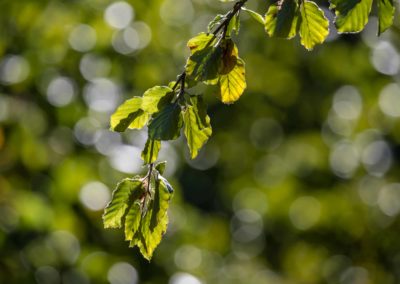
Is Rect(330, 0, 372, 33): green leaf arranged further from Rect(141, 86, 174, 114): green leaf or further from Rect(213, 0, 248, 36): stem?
Rect(141, 86, 174, 114): green leaf

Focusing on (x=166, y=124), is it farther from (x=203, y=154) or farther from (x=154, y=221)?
(x=203, y=154)

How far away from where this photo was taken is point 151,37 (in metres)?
5.12

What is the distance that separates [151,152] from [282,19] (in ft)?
0.73

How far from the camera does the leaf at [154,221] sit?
1104 millimetres

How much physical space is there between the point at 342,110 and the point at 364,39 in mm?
577

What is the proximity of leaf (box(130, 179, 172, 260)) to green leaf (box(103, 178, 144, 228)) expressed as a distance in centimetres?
3

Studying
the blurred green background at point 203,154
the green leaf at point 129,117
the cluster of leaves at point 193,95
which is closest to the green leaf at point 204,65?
the cluster of leaves at point 193,95

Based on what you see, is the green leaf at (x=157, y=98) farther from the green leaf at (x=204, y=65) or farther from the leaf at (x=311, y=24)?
the leaf at (x=311, y=24)

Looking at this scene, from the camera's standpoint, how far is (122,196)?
3.75ft

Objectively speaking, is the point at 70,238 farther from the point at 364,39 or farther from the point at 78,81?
the point at 364,39

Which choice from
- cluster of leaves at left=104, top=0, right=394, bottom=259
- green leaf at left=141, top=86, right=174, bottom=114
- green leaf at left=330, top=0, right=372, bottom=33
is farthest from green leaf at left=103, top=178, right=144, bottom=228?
green leaf at left=330, top=0, right=372, bottom=33

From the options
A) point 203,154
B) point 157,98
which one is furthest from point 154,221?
point 203,154

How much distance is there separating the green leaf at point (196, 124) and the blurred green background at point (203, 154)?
8.68ft

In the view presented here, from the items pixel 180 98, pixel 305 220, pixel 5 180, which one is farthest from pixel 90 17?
pixel 180 98
